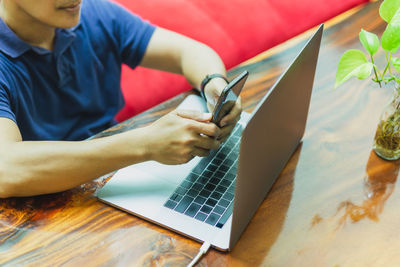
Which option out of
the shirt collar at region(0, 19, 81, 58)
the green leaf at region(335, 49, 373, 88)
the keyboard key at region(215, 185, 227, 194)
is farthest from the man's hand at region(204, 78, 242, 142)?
the shirt collar at region(0, 19, 81, 58)

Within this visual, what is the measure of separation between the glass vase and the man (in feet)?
0.93

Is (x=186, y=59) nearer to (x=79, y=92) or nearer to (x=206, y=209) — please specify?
(x=79, y=92)

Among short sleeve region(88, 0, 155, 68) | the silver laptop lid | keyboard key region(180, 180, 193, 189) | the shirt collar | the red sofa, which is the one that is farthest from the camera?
the red sofa

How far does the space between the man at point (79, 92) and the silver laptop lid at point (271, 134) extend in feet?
0.39

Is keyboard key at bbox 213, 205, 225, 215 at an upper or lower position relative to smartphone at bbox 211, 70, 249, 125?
lower

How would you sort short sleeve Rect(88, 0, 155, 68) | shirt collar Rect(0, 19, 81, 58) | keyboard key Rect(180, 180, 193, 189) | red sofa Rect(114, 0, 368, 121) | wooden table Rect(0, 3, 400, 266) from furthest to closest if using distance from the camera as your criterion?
red sofa Rect(114, 0, 368, 121)
short sleeve Rect(88, 0, 155, 68)
shirt collar Rect(0, 19, 81, 58)
keyboard key Rect(180, 180, 193, 189)
wooden table Rect(0, 3, 400, 266)

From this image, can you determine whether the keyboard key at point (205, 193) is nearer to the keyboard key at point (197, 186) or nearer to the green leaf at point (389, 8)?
the keyboard key at point (197, 186)

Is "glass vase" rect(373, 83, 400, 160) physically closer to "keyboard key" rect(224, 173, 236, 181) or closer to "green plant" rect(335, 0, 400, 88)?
"green plant" rect(335, 0, 400, 88)

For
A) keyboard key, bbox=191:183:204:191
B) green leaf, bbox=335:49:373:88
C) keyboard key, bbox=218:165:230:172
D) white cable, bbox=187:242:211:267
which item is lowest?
white cable, bbox=187:242:211:267

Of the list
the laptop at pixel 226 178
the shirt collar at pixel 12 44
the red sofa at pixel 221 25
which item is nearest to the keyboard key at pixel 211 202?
the laptop at pixel 226 178

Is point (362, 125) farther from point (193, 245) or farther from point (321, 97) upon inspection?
point (193, 245)

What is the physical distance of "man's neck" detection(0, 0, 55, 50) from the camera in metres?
0.91

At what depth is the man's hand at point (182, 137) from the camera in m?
0.74

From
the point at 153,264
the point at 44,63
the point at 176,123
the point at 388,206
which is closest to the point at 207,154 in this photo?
the point at 176,123
